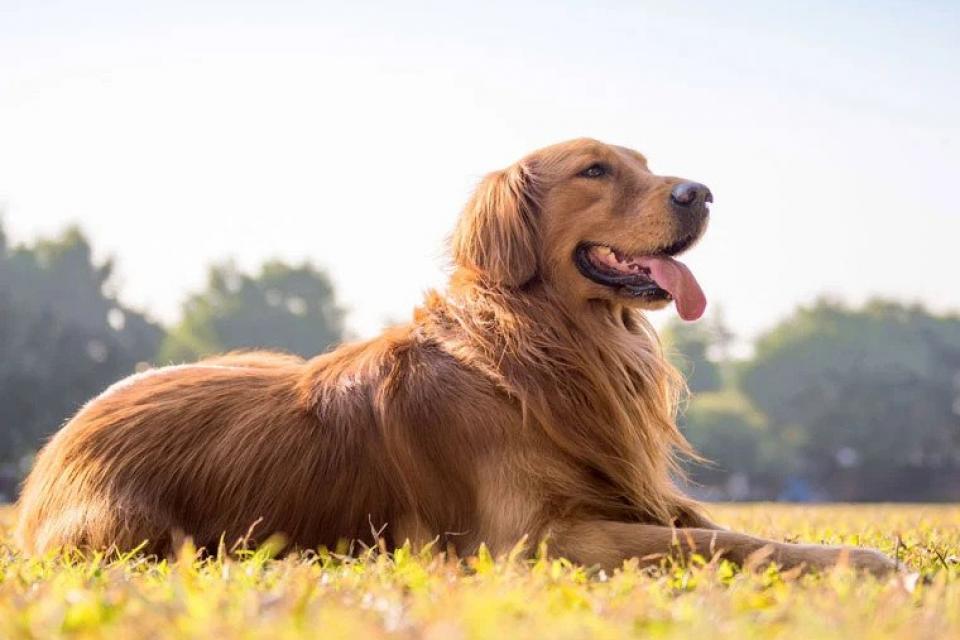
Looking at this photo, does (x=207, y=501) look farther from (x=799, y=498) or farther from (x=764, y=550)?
(x=799, y=498)

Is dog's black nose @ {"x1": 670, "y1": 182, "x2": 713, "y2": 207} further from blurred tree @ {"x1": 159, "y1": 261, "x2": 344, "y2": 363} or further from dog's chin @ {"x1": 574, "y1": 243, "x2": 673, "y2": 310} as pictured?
blurred tree @ {"x1": 159, "y1": 261, "x2": 344, "y2": 363}

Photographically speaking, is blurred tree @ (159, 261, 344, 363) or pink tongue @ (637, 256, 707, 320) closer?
pink tongue @ (637, 256, 707, 320)

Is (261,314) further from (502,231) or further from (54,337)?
(502,231)

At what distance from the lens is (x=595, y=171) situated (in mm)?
6250

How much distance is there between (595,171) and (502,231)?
594 millimetres

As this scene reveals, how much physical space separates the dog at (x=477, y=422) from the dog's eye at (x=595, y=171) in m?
0.01

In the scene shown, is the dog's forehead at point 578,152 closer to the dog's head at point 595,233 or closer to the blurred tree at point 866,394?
the dog's head at point 595,233

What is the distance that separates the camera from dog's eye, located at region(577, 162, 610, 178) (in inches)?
246

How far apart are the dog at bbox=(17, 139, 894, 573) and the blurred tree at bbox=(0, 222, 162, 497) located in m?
31.7

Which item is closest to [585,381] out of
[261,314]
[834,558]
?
[834,558]

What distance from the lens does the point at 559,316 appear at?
19.5 ft

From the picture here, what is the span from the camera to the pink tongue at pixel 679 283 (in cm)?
604

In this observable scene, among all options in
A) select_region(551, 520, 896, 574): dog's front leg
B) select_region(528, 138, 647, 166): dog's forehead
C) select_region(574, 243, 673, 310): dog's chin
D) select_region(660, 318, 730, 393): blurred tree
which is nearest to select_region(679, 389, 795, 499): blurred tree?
select_region(660, 318, 730, 393): blurred tree

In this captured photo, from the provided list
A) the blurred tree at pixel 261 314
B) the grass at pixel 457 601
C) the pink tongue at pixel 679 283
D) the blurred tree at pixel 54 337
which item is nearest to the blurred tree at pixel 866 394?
the blurred tree at pixel 261 314
